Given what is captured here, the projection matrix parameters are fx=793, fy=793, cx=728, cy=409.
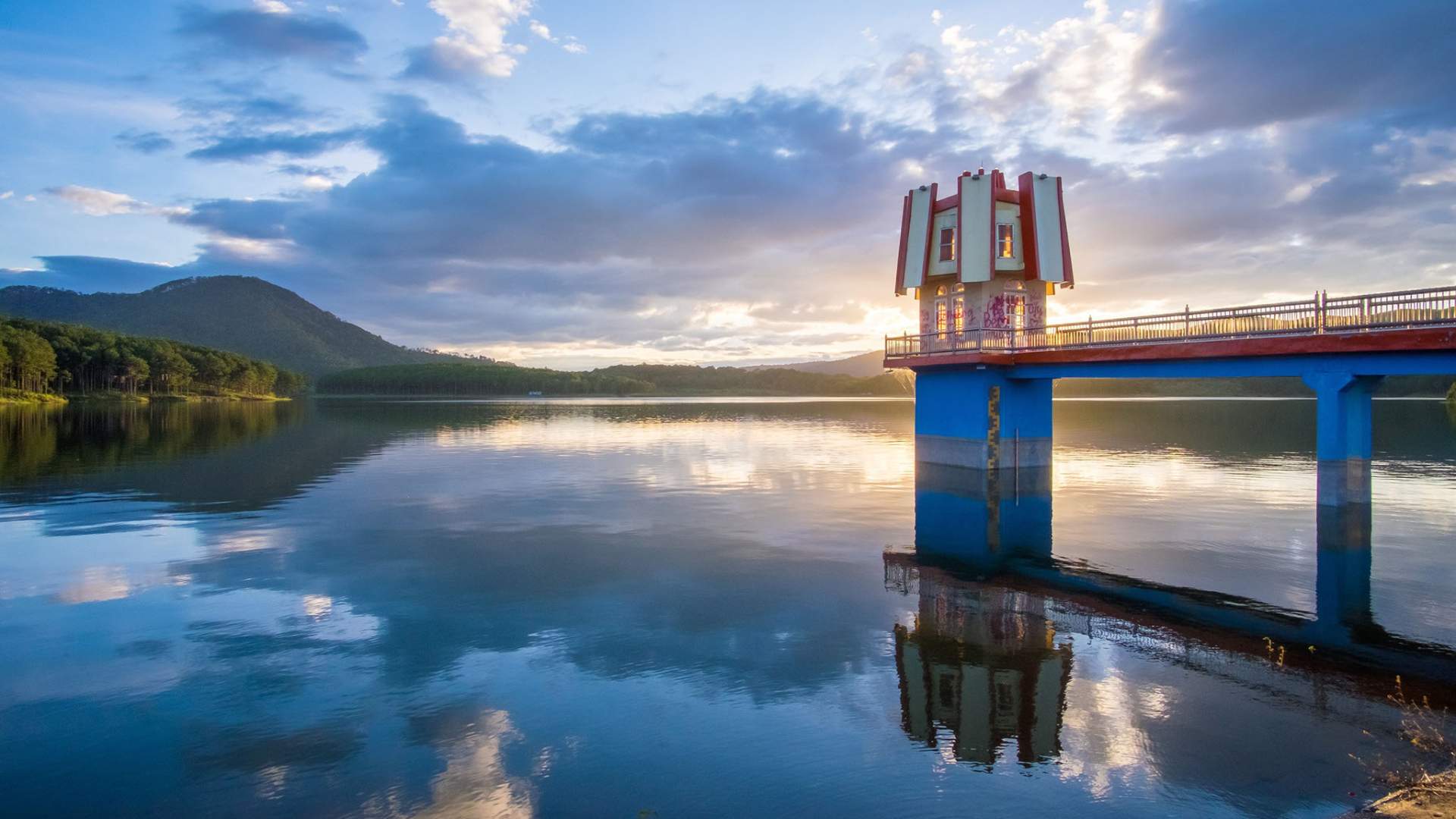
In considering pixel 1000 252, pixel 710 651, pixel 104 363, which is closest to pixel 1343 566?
pixel 710 651

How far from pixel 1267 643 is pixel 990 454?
78.9 feet

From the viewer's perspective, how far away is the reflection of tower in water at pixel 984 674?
Answer: 437 inches

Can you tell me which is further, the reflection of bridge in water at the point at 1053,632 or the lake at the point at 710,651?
the reflection of bridge in water at the point at 1053,632

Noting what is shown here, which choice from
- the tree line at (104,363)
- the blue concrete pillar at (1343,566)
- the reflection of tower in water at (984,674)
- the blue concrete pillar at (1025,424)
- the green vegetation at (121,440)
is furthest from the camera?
the tree line at (104,363)

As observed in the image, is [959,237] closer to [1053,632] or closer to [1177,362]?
[1177,362]

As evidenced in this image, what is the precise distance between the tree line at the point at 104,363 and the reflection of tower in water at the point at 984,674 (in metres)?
135

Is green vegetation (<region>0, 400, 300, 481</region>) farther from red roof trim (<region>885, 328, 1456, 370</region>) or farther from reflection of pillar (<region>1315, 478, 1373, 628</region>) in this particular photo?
reflection of pillar (<region>1315, 478, 1373, 628</region>)

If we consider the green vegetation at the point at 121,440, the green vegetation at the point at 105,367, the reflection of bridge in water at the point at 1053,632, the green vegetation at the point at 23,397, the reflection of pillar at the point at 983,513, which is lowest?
the reflection of bridge in water at the point at 1053,632

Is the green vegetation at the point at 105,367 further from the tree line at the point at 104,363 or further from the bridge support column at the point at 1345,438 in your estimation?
the bridge support column at the point at 1345,438

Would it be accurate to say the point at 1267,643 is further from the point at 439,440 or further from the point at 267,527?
the point at 439,440

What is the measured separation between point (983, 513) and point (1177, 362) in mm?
9924

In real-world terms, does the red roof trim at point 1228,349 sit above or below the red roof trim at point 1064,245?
below

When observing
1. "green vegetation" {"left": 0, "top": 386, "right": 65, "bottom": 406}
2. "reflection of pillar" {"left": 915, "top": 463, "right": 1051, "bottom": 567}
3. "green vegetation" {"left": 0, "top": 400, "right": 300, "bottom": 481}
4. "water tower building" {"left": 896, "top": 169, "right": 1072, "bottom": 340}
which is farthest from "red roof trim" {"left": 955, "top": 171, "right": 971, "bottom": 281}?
"green vegetation" {"left": 0, "top": 386, "right": 65, "bottom": 406}

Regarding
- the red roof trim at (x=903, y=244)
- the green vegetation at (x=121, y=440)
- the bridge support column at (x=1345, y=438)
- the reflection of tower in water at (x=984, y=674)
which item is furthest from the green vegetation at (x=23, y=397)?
the bridge support column at (x=1345, y=438)
